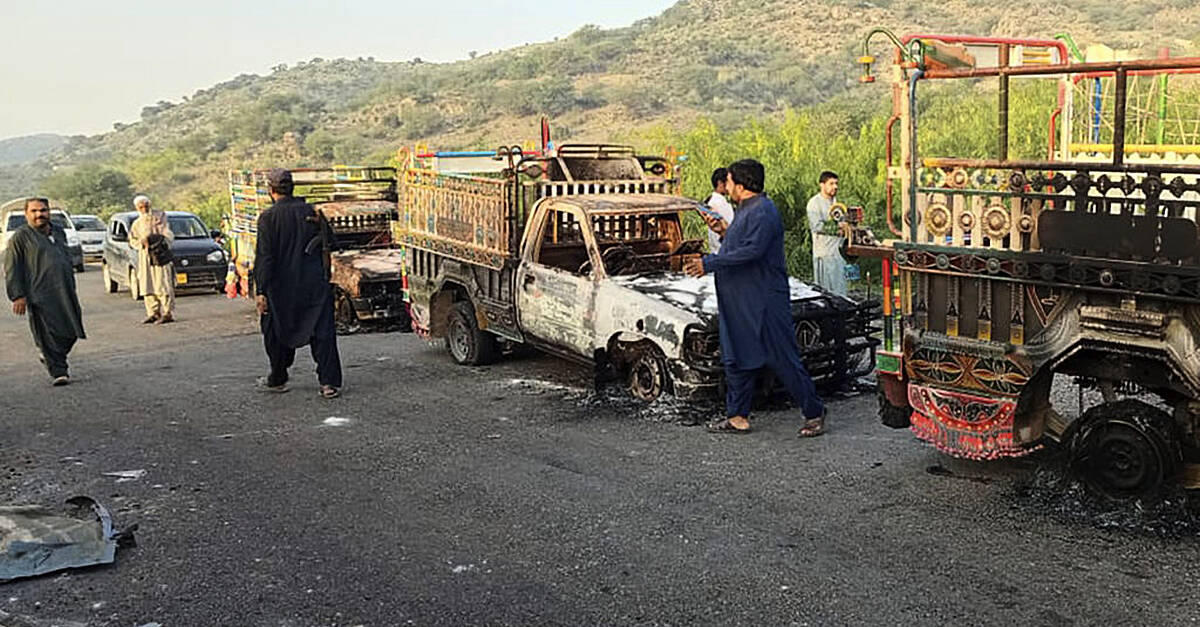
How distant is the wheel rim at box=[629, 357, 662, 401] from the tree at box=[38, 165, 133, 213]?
46432mm

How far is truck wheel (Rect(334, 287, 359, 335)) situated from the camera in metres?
14.0

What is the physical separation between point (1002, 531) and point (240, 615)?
3.60 meters

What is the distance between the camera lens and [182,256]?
1898 centimetres

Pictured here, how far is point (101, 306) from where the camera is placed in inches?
712

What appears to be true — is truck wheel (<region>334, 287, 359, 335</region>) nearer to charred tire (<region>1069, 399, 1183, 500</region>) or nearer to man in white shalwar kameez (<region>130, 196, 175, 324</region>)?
man in white shalwar kameez (<region>130, 196, 175, 324</region>)

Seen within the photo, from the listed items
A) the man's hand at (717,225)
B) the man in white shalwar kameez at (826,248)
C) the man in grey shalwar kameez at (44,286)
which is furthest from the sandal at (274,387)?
the man in white shalwar kameez at (826,248)

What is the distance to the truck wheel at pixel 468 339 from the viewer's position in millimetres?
10836

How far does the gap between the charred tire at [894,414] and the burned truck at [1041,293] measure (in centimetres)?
1

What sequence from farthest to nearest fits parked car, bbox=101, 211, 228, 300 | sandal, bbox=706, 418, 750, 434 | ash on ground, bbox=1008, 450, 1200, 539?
parked car, bbox=101, 211, 228, 300 → sandal, bbox=706, 418, 750, 434 → ash on ground, bbox=1008, 450, 1200, 539

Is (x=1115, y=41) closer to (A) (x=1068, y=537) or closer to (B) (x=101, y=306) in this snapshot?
(B) (x=101, y=306)

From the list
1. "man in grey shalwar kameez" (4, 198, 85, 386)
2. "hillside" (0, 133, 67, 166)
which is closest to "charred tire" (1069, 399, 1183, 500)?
"man in grey shalwar kameez" (4, 198, 85, 386)

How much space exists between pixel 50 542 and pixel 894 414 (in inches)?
182

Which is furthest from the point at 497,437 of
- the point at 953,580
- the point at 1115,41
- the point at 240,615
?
the point at 1115,41

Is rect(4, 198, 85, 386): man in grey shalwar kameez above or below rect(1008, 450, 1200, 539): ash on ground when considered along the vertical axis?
above
